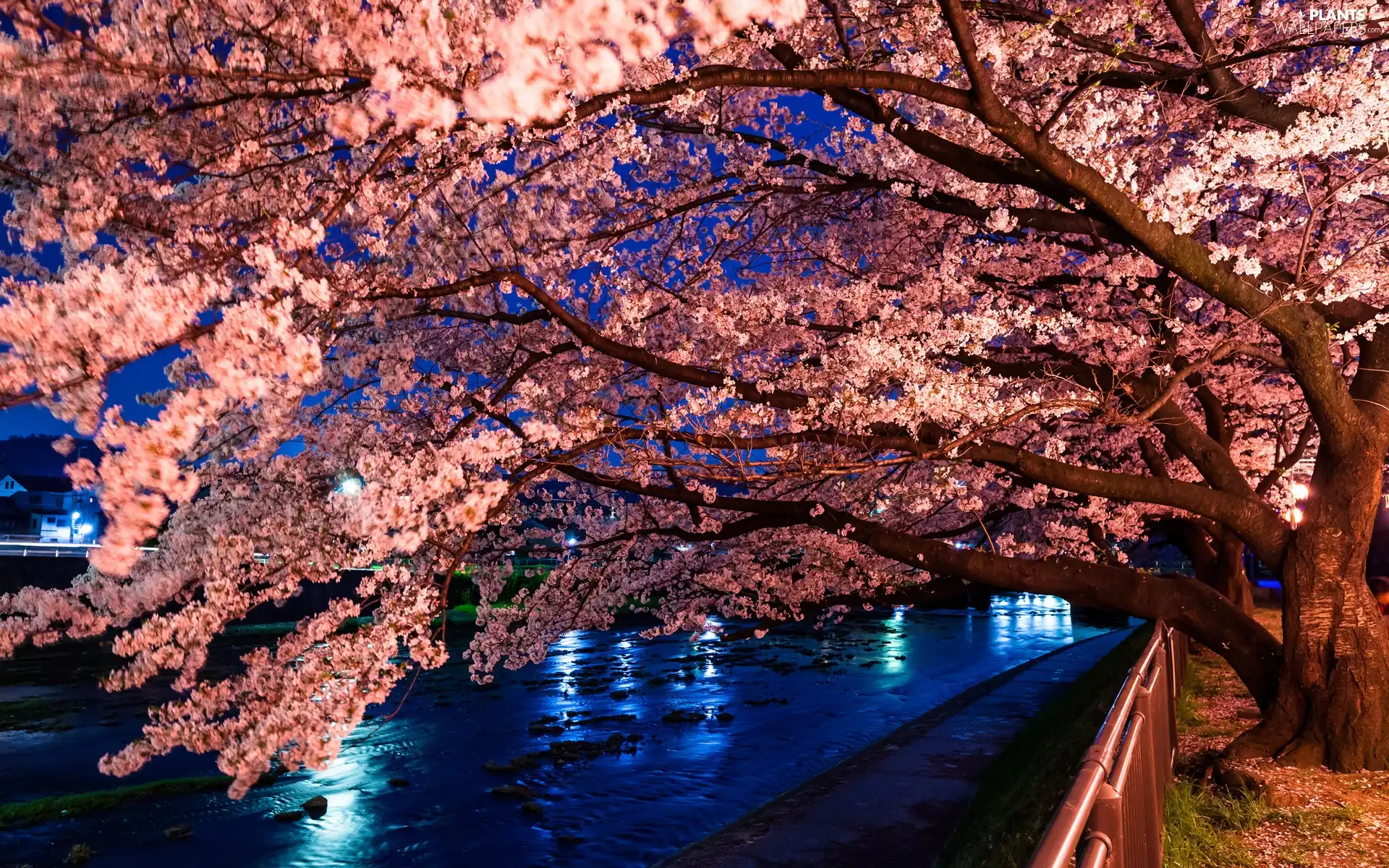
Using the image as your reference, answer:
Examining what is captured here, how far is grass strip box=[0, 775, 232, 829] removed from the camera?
13.2 m

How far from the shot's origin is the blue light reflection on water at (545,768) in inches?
473

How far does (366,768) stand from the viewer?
16.1 metres

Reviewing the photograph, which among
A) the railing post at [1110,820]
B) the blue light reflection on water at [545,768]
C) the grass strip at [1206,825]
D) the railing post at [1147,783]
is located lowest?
the blue light reflection on water at [545,768]

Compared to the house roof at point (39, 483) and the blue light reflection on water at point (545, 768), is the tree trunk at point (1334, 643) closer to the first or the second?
the blue light reflection on water at point (545, 768)

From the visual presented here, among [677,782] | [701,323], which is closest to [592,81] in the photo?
[701,323]

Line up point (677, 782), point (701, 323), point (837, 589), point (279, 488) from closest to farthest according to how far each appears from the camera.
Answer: point (279, 488) < point (701, 323) < point (837, 589) < point (677, 782)

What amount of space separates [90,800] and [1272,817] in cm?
1662

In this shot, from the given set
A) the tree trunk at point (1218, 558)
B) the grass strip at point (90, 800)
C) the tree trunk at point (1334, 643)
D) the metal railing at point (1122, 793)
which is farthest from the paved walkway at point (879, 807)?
the grass strip at point (90, 800)

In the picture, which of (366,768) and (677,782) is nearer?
(677,782)

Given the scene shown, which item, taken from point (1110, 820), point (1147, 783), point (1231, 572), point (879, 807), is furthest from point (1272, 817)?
point (1231, 572)

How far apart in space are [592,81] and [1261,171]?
19.7 feet

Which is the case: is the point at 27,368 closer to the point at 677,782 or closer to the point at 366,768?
the point at 677,782

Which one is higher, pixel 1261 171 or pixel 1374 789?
pixel 1261 171

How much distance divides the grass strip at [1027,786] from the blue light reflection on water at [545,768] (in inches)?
172
